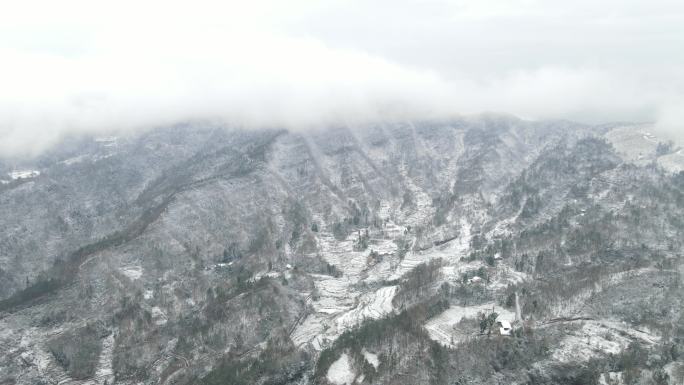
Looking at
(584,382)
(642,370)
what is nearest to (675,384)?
(642,370)

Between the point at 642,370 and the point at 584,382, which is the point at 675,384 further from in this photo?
the point at 584,382
